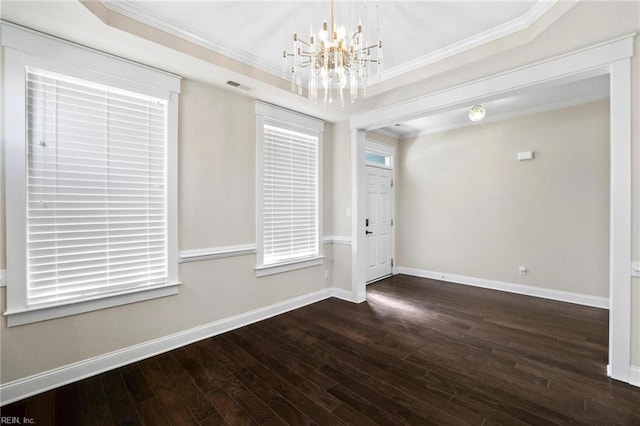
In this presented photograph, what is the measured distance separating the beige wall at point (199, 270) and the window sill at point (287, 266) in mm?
83

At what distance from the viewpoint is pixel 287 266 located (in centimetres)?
366

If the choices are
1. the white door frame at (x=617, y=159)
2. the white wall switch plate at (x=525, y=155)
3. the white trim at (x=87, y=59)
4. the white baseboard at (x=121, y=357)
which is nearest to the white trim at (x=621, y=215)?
the white door frame at (x=617, y=159)

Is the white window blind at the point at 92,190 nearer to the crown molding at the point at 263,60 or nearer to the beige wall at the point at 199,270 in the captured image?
the beige wall at the point at 199,270

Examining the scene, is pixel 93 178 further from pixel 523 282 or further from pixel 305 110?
pixel 523 282

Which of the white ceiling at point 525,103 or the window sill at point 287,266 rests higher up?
the white ceiling at point 525,103

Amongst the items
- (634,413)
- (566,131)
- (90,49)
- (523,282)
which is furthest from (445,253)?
(90,49)

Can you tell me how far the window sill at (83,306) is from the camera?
1959 millimetres

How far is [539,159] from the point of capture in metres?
4.11

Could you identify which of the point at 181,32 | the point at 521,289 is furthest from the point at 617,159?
the point at 181,32

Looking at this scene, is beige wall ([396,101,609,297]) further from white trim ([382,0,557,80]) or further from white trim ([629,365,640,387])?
white trim ([382,0,557,80])

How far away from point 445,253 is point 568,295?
176cm

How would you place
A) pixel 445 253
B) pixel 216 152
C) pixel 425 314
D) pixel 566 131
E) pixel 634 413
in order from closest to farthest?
pixel 634 413 → pixel 216 152 → pixel 425 314 → pixel 566 131 → pixel 445 253

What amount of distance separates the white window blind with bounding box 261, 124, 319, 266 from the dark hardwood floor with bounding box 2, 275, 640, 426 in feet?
3.28

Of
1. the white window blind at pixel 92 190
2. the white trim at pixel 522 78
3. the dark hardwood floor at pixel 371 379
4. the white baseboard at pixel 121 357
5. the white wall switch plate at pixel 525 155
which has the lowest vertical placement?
the dark hardwood floor at pixel 371 379
